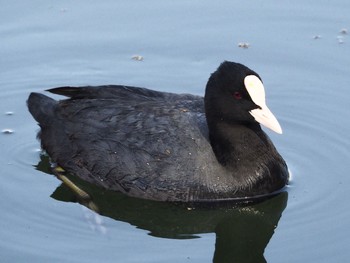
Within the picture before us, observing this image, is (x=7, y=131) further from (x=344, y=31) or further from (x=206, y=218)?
(x=344, y=31)

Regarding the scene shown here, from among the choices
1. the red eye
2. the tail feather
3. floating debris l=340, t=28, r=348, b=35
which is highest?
the red eye

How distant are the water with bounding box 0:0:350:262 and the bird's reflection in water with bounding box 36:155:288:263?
0.01m

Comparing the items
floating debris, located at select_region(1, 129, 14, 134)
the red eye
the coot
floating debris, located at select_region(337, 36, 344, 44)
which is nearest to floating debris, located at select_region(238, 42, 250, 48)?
floating debris, located at select_region(337, 36, 344, 44)

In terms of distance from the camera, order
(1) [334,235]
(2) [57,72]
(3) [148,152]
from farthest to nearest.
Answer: (2) [57,72], (3) [148,152], (1) [334,235]

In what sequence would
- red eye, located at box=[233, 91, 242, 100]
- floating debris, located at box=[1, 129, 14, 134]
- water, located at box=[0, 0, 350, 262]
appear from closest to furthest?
1. water, located at box=[0, 0, 350, 262]
2. red eye, located at box=[233, 91, 242, 100]
3. floating debris, located at box=[1, 129, 14, 134]

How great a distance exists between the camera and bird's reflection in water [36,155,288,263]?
817cm

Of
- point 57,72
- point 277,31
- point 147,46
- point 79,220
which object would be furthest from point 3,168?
point 277,31

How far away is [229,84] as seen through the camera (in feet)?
27.4

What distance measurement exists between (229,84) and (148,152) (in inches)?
34.9

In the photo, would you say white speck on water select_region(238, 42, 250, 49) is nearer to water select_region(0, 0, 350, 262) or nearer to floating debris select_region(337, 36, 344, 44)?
water select_region(0, 0, 350, 262)

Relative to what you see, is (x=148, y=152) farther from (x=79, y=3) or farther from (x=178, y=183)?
(x=79, y=3)

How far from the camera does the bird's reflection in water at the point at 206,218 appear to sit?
8170 mm

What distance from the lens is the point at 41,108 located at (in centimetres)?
926

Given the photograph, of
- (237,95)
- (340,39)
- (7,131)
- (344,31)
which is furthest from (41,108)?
(344,31)
